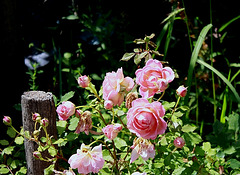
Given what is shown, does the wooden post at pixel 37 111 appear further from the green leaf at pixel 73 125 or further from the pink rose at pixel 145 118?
the pink rose at pixel 145 118

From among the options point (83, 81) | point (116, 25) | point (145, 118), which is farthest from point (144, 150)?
point (116, 25)

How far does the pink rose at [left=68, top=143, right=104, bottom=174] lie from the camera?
107 centimetres

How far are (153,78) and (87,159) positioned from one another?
32 centimetres

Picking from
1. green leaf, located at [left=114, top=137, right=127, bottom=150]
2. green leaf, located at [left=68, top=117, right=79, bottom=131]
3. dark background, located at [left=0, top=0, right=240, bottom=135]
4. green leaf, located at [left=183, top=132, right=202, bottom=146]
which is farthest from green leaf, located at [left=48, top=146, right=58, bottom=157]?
dark background, located at [left=0, top=0, right=240, bottom=135]

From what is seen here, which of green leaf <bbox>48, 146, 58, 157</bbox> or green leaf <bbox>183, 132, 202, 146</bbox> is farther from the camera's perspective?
green leaf <bbox>183, 132, 202, 146</bbox>

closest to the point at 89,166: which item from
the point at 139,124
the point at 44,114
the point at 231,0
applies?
the point at 139,124

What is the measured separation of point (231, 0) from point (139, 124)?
1.75m

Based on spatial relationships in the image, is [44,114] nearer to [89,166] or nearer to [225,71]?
[89,166]

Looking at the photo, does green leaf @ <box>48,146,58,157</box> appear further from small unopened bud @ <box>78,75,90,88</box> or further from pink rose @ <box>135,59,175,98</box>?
pink rose @ <box>135,59,175,98</box>

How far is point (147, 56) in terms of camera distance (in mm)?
1294

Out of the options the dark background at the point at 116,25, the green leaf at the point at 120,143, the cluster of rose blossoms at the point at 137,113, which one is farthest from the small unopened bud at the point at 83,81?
the dark background at the point at 116,25

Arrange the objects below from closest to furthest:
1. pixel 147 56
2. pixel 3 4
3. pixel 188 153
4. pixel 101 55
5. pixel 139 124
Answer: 1. pixel 139 124
2. pixel 147 56
3. pixel 188 153
4. pixel 3 4
5. pixel 101 55

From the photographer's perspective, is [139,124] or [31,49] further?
[31,49]

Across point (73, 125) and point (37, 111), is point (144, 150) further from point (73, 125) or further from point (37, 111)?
point (37, 111)
